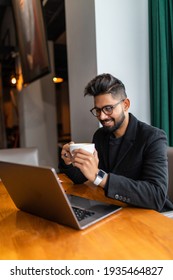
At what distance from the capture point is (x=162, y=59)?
1.87 meters

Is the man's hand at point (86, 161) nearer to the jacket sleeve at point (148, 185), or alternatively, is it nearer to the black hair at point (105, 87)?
the jacket sleeve at point (148, 185)

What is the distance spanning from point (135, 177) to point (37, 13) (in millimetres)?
2481

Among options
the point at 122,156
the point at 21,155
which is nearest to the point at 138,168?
the point at 122,156

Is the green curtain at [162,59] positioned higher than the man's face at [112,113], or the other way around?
the green curtain at [162,59]

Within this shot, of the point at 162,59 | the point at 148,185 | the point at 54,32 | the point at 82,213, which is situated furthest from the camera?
the point at 54,32

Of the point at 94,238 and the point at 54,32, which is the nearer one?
the point at 94,238

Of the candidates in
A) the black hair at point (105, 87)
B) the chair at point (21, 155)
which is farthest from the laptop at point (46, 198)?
the chair at point (21, 155)

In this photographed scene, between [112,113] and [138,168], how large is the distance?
31 centimetres

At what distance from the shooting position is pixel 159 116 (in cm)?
196

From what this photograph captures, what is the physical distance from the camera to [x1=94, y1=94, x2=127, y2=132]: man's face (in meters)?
1.29

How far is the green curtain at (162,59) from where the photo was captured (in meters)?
1.86

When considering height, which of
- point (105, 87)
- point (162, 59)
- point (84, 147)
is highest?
point (162, 59)

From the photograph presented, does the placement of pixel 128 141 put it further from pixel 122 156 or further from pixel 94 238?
pixel 94 238

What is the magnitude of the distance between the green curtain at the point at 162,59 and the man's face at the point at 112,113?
0.67m
